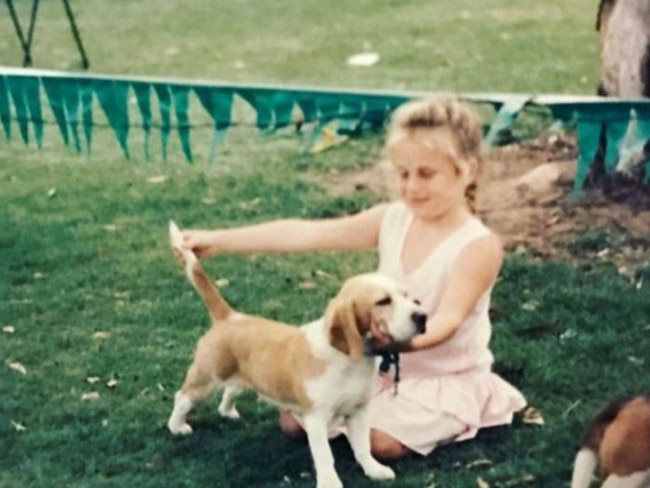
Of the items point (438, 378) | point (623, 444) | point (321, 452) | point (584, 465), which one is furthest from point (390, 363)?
point (623, 444)

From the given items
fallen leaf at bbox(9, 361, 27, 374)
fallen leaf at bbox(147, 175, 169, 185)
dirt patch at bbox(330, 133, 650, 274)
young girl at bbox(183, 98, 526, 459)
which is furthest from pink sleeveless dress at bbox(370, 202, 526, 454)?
fallen leaf at bbox(147, 175, 169, 185)

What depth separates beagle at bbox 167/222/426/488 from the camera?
3.22m

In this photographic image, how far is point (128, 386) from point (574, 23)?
644cm

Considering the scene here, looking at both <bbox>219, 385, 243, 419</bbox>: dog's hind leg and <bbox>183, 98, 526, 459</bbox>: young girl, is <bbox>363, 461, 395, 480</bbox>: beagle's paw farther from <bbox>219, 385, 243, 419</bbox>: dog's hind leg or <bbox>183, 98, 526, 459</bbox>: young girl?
<bbox>219, 385, 243, 419</bbox>: dog's hind leg

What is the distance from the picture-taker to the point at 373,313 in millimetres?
3219

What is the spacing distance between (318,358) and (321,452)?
0.75ft

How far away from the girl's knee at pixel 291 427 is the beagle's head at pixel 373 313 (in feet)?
1.63

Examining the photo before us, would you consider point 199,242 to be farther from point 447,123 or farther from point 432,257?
point 447,123

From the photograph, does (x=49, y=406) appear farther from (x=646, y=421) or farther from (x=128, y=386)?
(x=646, y=421)

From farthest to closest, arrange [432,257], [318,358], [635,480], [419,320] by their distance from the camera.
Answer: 1. [432,257]
2. [318,358]
3. [419,320]
4. [635,480]

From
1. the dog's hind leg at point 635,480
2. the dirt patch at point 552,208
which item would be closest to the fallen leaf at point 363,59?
the dirt patch at point 552,208

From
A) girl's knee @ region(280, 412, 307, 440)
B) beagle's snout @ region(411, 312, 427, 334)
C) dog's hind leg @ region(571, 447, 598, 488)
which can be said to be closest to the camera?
dog's hind leg @ region(571, 447, 598, 488)

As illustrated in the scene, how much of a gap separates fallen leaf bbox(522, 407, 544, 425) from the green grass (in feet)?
0.11

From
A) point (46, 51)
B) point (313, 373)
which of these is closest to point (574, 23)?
point (46, 51)
